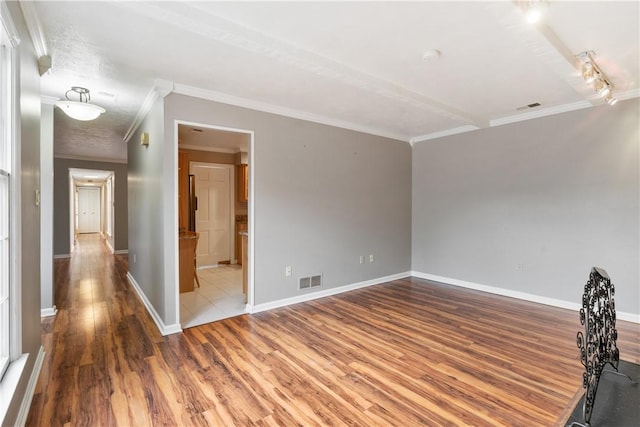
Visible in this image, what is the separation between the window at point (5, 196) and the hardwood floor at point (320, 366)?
2.02 ft

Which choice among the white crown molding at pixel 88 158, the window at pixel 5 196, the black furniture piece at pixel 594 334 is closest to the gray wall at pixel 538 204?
the black furniture piece at pixel 594 334

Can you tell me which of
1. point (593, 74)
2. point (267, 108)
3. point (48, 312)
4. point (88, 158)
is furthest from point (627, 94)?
point (88, 158)

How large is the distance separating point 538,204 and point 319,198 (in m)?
2.91

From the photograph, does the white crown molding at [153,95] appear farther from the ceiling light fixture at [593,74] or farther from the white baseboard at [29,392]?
the ceiling light fixture at [593,74]

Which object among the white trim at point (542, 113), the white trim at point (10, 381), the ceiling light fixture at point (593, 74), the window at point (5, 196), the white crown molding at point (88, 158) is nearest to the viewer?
the white trim at point (10, 381)

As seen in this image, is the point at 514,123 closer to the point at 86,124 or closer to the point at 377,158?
the point at 377,158

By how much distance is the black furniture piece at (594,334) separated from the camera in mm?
1832

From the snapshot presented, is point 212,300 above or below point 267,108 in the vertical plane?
below

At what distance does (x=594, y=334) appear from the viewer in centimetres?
193

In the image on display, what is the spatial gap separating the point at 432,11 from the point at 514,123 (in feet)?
10.1

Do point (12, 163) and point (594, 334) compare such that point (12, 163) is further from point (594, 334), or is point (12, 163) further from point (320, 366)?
point (594, 334)

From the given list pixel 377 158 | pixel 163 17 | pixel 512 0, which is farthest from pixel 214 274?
pixel 512 0

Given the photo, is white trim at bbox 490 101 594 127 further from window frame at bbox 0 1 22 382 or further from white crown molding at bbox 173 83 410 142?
window frame at bbox 0 1 22 382

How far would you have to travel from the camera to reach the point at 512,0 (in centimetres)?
184
